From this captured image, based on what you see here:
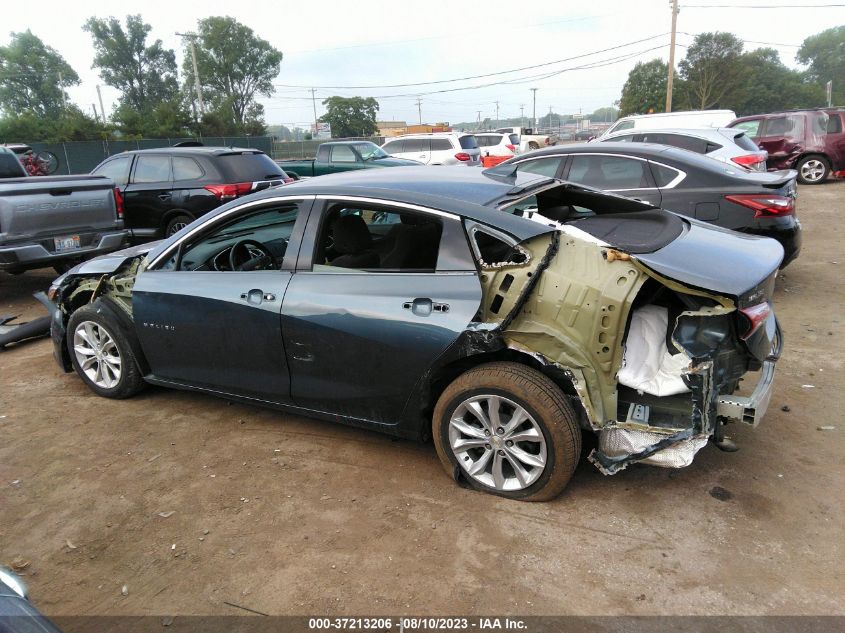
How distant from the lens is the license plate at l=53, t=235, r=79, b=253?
696cm

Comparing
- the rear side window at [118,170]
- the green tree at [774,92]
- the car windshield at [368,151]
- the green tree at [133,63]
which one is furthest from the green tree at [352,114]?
the rear side window at [118,170]

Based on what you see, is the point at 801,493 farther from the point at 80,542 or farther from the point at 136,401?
the point at 136,401

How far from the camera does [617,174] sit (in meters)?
6.57

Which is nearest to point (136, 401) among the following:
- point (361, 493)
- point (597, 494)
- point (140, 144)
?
point (361, 493)

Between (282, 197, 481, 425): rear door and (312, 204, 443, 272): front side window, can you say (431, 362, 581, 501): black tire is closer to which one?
(282, 197, 481, 425): rear door

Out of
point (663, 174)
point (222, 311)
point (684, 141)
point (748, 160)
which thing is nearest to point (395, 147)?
point (684, 141)

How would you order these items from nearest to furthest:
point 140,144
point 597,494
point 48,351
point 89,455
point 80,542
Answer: point 80,542
point 597,494
point 89,455
point 48,351
point 140,144

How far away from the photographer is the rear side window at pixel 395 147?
1886cm

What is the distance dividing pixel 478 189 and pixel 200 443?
2.42 m

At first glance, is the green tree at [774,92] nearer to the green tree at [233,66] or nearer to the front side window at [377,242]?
the green tree at [233,66]

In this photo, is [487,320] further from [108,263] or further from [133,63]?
[133,63]

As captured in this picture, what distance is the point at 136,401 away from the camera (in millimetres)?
4594

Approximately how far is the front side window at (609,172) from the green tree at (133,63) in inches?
2547

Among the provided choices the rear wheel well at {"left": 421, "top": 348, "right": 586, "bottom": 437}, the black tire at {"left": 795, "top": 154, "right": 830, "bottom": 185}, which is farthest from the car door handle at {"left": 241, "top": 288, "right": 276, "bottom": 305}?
the black tire at {"left": 795, "top": 154, "right": 830, "bottom": 185}
